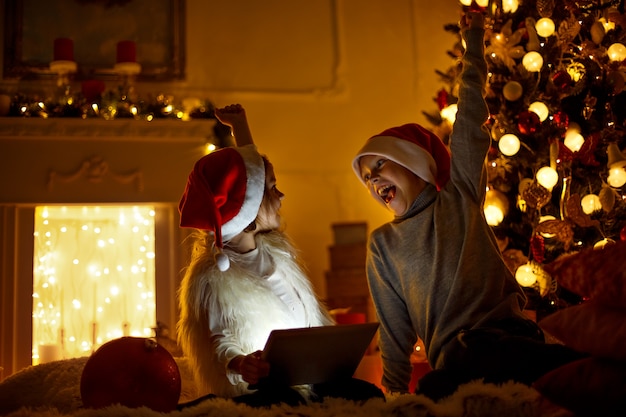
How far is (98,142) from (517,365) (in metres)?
2.75

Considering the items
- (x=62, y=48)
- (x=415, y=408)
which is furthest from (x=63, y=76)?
(x=415, y=408)

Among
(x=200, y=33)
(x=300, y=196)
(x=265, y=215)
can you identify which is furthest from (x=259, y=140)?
(x=265, y=215)

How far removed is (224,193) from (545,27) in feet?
6.02

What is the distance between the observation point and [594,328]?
1.33 meters

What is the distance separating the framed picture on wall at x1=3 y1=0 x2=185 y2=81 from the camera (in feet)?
13.8

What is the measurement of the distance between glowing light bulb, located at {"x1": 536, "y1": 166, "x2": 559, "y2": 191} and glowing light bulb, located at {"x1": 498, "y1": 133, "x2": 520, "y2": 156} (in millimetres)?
137

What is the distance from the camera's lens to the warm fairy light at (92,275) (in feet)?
12.7

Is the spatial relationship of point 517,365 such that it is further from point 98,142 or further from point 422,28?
point 422,28

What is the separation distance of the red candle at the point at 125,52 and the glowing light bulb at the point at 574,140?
223 centimetres

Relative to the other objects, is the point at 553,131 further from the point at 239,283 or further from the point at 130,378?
the point at 130,378

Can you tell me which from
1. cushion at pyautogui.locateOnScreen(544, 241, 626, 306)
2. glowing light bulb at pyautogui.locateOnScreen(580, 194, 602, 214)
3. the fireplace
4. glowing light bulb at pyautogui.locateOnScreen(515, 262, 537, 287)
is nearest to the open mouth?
cushion at pyautogui.locateOnScreen(544, 241, 626, 306)

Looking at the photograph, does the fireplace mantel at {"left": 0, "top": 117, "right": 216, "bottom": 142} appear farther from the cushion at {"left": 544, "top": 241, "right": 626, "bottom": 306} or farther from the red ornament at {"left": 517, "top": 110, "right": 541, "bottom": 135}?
the cushion at {"left": 544, "top": 241, "right": 626, "bottom": 306}

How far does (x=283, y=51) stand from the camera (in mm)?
4531

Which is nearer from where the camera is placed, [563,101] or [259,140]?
[563,101]
